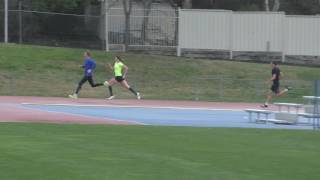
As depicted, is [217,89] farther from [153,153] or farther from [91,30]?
[153,153]

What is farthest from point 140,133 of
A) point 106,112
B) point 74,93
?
point 74,93

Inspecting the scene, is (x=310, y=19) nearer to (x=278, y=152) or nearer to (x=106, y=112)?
(x=106, y=112)

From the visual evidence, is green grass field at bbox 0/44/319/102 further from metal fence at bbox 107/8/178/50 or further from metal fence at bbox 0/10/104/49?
metal fence at bbox 107/8/178/50

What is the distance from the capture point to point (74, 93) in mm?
30469

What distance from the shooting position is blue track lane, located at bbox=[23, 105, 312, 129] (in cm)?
2177

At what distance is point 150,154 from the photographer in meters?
11.9

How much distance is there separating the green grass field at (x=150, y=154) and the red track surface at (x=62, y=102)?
320 cm

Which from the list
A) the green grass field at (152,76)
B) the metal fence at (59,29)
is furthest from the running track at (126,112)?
the metal fence at (59,29)

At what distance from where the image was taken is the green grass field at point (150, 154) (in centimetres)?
977

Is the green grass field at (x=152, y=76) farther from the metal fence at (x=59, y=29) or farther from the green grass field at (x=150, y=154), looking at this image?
the green grass field at (x=150, y=154)

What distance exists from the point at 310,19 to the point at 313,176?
113ft

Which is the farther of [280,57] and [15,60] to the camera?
[280,57]

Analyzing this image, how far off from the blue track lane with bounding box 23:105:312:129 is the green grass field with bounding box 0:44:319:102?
5.68 m

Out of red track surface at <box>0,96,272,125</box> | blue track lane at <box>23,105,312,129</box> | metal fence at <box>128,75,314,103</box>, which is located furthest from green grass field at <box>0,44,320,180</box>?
metal fence at <box>128,75,314,103</box>
